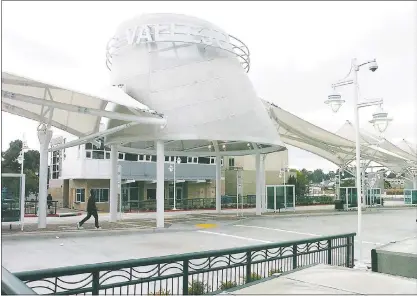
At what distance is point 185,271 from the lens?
17.9 ft

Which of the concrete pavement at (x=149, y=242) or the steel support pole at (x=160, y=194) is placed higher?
the steel support pole at (x=160, y=194)

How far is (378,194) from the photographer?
150 feet

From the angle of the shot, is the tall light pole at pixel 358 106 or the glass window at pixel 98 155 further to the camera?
the glass window at pixel 98 155

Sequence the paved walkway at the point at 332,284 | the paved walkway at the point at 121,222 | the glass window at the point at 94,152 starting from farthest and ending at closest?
the glass window at the point at 94,152
the paved walkway at the point at 121,222
the paved walkway at the point at 332,284

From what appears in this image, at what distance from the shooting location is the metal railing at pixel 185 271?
4.38 m

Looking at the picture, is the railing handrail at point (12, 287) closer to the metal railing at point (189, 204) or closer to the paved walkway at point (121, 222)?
the paved walkway at point (121, 222)

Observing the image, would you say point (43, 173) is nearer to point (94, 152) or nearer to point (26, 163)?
point (94, 152)

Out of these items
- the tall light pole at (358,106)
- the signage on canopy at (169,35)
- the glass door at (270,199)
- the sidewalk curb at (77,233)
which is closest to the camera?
the tall light pole at (358,106)

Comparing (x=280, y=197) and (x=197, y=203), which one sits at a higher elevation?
(x=280, y=197)

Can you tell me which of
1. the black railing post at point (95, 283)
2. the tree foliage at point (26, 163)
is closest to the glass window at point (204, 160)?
the tree foliage at point (26, 163)

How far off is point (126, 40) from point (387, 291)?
1985 cm

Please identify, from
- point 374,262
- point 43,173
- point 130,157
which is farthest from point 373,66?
point 130,157

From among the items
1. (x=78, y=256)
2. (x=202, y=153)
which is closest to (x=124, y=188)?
(x=202, y=153)

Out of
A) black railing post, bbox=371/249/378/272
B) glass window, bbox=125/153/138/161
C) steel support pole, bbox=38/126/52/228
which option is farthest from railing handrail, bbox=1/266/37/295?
glass window, bbox=125/153/138/161
